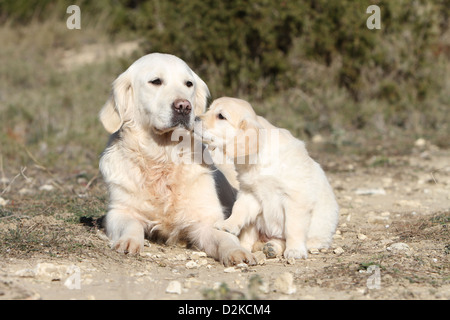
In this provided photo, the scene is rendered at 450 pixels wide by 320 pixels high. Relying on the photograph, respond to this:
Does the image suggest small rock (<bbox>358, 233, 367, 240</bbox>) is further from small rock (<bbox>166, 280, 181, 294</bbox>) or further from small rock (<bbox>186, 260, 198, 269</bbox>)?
small rock (<bbox>166, 280, 181, 294</bbox>)

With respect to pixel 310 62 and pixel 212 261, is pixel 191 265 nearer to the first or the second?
pixel 212 261

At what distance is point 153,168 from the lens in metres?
4.32

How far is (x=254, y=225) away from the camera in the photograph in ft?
13.9

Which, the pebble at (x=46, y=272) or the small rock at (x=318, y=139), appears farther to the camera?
the small rock at (x=318, y=139)

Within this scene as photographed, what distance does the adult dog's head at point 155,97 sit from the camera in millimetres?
4035

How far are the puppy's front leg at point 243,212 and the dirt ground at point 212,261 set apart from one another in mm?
253

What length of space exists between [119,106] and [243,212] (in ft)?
3.64

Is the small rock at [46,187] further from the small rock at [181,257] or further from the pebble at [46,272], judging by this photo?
the pebble at [46,272]

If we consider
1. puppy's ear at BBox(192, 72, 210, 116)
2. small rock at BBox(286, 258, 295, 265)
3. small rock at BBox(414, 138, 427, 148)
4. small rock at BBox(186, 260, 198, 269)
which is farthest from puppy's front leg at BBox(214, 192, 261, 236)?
small rock at BBox(414, 138, 427, 148)

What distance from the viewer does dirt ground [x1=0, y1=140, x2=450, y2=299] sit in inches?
119

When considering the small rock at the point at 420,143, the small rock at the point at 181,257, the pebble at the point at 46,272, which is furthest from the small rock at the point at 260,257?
the small rock at the point at 420,143

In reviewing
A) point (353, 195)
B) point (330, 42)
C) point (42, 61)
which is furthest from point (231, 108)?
point (42, 61)

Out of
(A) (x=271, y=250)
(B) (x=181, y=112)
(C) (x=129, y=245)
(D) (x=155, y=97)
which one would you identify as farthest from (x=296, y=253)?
(D) (x=155, y=97)
